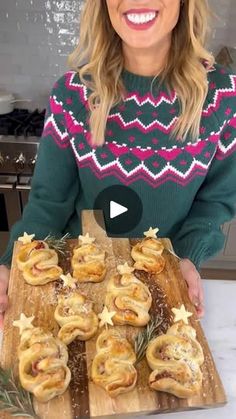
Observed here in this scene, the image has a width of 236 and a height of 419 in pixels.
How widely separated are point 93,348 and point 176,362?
141mm

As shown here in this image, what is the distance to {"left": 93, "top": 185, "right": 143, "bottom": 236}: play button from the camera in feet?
3.50

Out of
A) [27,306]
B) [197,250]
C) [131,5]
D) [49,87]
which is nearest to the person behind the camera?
[27,306]

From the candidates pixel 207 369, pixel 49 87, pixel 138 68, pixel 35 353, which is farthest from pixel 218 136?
pixel 49 87

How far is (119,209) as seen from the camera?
1.07 meters

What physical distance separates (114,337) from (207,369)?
6.2 inches

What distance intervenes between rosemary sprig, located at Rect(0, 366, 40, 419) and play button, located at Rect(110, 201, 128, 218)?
0.54 m

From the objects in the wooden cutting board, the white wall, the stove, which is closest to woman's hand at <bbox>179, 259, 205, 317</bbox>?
the wooden cutting board

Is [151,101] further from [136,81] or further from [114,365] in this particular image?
[114,365]

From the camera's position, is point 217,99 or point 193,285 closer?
point 193,285

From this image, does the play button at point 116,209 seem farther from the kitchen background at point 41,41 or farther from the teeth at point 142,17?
the kitchen background at point 41,41

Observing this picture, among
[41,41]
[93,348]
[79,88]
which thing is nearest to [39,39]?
[41,41]

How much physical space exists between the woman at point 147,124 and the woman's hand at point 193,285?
92mm

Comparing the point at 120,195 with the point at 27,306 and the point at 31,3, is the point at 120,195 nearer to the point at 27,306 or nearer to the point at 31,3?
the point at 27,306

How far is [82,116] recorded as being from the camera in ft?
3.41
